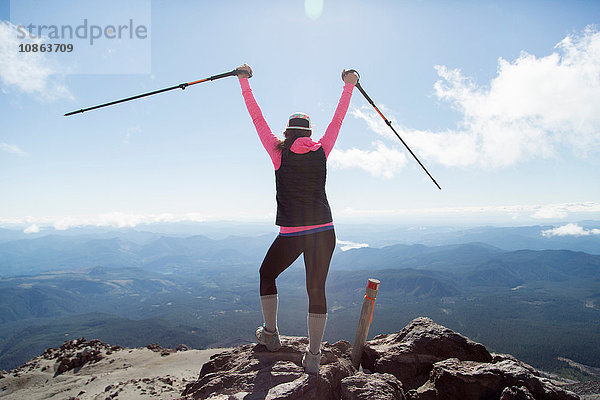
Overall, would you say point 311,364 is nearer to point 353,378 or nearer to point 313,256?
point 353,378

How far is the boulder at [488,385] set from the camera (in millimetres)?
5203

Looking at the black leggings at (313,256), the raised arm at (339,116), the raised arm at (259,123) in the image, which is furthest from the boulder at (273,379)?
the raised arm at (339,116)

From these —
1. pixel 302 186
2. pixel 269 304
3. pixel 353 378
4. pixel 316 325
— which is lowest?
pixel 353 378

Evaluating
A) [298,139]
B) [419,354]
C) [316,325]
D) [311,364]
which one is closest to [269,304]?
[316,325]

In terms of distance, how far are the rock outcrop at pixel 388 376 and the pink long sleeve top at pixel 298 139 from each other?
2512mm

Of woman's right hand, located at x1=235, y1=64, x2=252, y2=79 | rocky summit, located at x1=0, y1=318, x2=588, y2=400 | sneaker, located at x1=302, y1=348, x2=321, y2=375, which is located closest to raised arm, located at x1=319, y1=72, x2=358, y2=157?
woman's right hand, located at x1=235, y1=64, x2=252, y2=79

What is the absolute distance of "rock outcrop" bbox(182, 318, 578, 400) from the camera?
15.4ft

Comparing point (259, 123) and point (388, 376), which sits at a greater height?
point (259, 123)

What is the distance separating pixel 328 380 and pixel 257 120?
15.5 feet

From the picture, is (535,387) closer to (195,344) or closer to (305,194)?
(305,194)

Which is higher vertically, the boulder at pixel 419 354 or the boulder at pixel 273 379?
the boulder at pixel 273 379

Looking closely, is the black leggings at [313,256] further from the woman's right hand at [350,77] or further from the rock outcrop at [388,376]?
the woman's right hand at [350,77]

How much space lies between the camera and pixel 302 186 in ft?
14.5

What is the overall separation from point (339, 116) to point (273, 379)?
4761 millimetres
